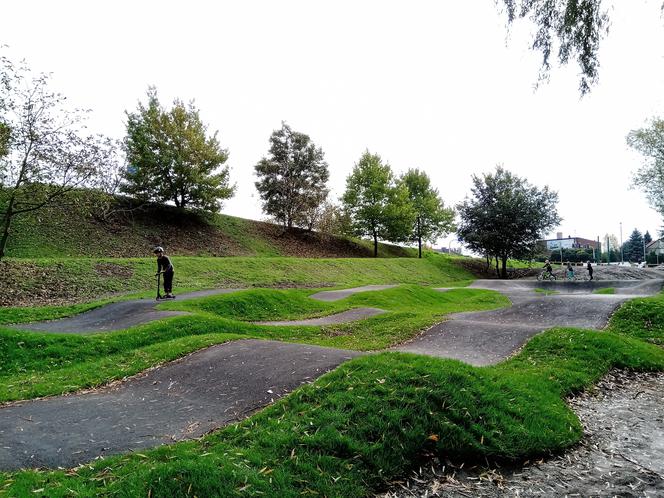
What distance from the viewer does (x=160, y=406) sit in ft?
18.6

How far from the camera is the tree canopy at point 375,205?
40.7 m

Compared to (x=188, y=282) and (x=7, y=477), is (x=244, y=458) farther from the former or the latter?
(x=188, y=282)

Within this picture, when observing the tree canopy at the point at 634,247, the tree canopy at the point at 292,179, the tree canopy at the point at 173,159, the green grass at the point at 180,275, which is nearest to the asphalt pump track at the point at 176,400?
the green grass at the point at 180,275

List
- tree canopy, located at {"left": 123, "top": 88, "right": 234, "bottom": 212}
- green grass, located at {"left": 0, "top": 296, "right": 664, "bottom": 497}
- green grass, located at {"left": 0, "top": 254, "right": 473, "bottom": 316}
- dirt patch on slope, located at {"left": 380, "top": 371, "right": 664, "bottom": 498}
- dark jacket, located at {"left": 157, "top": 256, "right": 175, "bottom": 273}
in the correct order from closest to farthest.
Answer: green grass, located at {"left": 0, "top": 296, "right": 664, "bottom": 497}
dirt patch on slope, located at {"left": 380, "top": 371, "right": 664, "bottom": 498}
dark jacket, located at {"left": 157, "top": 256, "right": 175, "bottom": 273}
green grass, located at {"left": 0, "top": 254, "right": 473, "bottom": 316}
tree canopy, located at {"left": 123, "top": 88, "right": 234, "bottom": 212}

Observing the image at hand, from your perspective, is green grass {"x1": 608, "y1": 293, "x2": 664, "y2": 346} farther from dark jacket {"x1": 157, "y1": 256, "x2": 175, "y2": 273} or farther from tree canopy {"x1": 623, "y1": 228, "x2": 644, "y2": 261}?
tree canopy {"x1": 623, "y1": 228, "x2": 644, "y2": 261}

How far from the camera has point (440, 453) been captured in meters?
4.45

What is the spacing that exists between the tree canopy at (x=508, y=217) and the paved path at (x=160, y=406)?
3646 cm

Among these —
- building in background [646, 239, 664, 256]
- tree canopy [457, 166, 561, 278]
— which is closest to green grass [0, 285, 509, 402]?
tree canopy [457, 166, 561, 278]

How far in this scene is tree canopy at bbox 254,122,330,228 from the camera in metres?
38.5

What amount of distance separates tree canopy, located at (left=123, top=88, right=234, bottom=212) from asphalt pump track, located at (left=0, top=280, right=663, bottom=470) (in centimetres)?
2354

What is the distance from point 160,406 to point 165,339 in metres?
4.47

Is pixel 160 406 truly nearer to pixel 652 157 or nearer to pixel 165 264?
pixel 165 264

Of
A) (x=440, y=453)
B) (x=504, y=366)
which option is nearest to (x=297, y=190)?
(x=504, y=366)

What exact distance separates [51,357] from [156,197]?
74.6 feet
